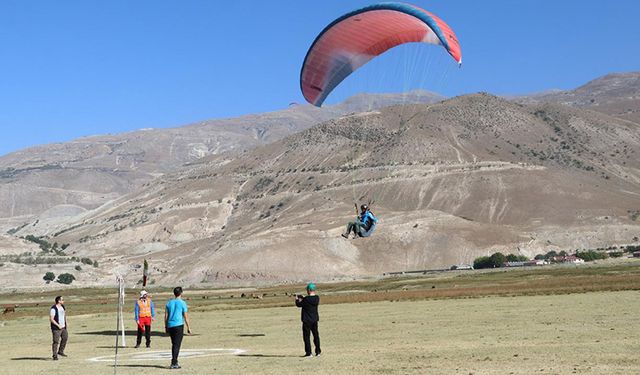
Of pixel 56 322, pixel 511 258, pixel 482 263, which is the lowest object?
pixel 56 322

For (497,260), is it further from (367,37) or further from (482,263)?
(367,37)

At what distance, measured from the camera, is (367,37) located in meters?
30.2

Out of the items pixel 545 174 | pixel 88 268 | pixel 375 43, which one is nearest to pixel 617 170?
pixel 545 174

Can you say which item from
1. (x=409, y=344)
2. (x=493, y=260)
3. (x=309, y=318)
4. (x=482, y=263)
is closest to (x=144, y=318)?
(x=309, y=318)

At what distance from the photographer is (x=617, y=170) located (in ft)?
627

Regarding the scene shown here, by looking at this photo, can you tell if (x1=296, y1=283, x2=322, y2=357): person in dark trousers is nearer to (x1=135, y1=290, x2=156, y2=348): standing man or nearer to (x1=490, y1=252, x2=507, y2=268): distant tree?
(x1=135, y1=290, x2=156, y2=348): standing man

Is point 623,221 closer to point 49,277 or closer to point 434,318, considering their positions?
point 49,277

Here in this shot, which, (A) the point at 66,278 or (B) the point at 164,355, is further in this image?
(A) the point at 66,278

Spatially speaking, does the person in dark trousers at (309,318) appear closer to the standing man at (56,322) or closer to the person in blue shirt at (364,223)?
the standing man at (56,322)

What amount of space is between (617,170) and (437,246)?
270 ft

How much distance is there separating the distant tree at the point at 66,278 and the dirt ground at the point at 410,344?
103873 mm

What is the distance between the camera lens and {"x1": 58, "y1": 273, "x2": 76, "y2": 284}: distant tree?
13388cm

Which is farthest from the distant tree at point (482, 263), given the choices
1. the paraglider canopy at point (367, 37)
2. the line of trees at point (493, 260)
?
the paraglider canopy at point (367, 37)

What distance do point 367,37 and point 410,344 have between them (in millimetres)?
13601
